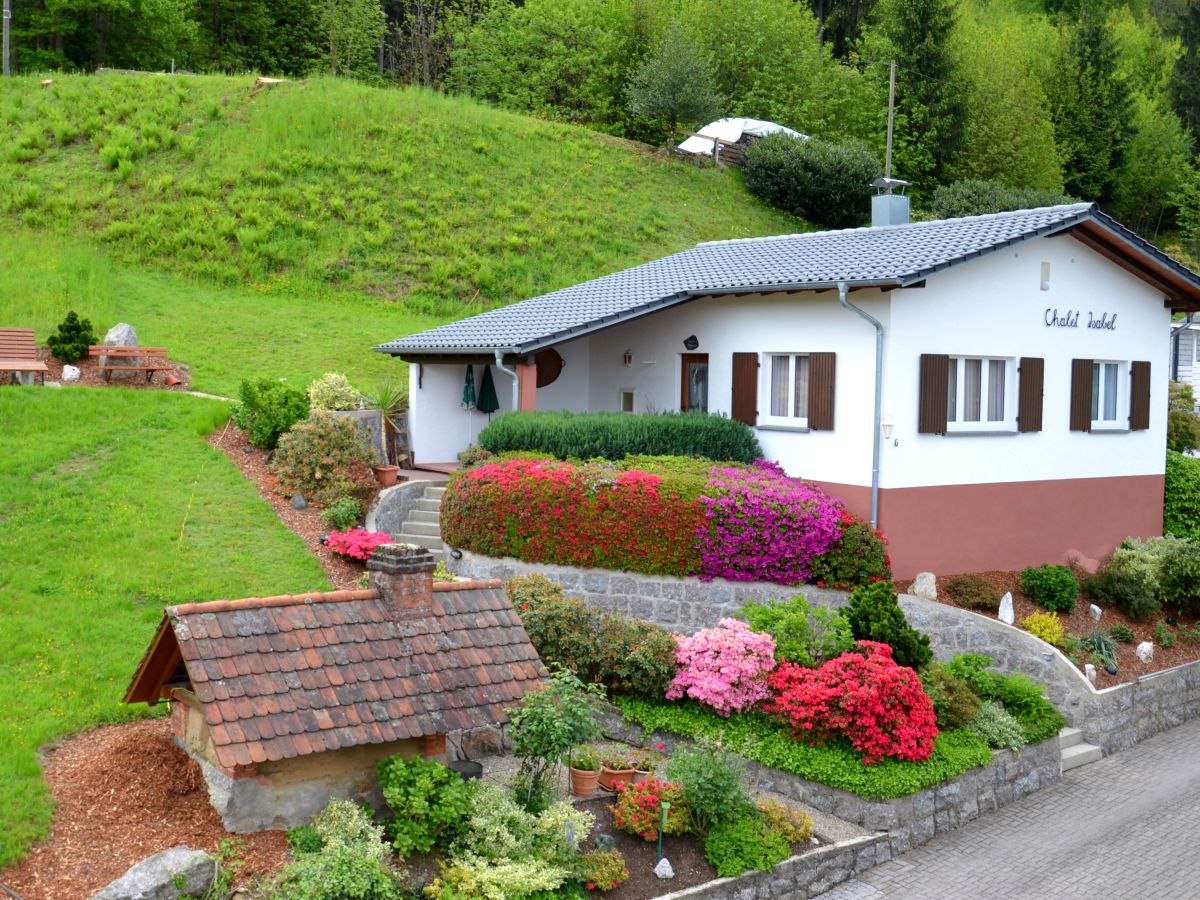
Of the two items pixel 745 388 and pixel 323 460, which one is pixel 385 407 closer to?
pixel 323 460

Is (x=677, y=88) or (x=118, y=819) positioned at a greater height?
(x=677, y=88)

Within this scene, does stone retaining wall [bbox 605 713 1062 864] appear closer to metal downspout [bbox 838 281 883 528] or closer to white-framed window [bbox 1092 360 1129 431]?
metal downspout [bbox 838 281 883 528]

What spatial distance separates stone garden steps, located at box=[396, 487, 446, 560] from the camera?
55.9 ft

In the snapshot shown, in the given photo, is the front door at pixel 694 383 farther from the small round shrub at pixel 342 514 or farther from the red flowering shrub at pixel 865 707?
the red flowering shrub at pixel 865 707

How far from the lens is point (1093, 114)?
173 ft

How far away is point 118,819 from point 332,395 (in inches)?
473

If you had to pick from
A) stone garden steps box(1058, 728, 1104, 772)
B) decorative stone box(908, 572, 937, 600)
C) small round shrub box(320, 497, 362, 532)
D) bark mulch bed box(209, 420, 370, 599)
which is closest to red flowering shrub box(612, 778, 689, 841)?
bark mulch bed box(209, 420, 370, 599)

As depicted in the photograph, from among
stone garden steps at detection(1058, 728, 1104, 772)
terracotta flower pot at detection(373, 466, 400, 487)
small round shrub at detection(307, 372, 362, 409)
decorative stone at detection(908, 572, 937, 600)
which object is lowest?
stone garden steps at detection(1058, 728, 1104, 772)

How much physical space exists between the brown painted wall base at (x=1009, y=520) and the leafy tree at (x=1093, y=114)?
3675 cm

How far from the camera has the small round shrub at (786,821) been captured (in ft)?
35.4

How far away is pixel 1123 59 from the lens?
195 feet

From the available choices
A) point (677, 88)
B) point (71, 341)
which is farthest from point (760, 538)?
point (677, 88)

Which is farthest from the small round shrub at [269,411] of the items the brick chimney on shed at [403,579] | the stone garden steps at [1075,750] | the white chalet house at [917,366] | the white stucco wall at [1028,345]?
the stone garden steps at [1075,750]

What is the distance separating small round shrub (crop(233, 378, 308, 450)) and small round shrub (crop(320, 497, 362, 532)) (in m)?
2.39
